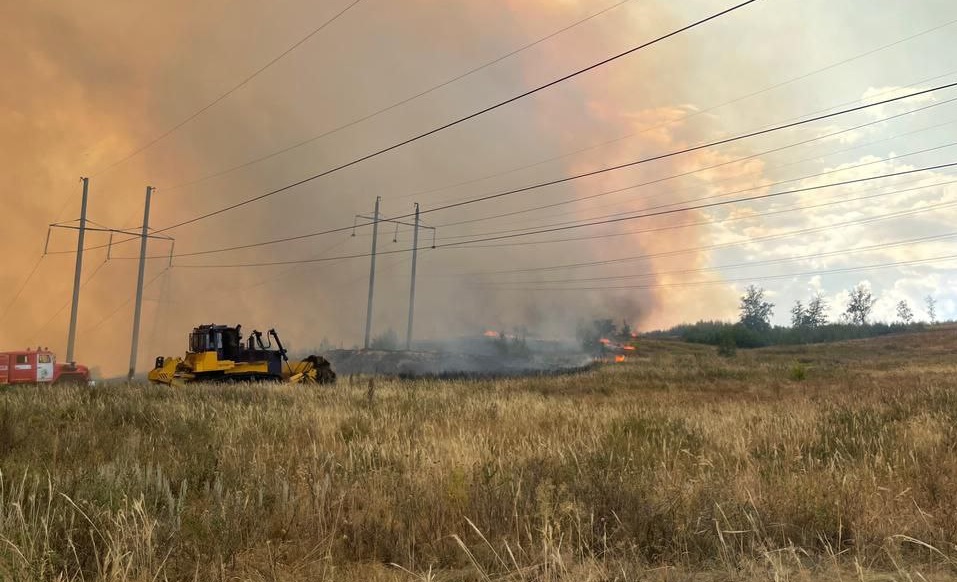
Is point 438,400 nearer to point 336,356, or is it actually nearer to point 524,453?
point 524,453

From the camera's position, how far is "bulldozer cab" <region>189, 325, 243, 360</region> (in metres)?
25.8

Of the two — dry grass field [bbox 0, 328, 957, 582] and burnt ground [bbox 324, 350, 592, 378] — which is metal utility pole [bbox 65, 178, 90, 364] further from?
dry grass field [bbox 0, 328, 957, 582]

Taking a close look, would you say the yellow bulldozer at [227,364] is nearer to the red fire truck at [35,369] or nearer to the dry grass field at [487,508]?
the red fire truck at [35,369]

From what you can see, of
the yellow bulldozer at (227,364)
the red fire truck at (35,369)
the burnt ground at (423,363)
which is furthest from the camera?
the burnt ground at (423,363)

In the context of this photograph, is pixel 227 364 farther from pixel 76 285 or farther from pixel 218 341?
pixel 76 285

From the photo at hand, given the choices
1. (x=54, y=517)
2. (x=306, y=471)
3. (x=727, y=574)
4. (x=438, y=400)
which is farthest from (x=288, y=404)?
(x=727, y=574)

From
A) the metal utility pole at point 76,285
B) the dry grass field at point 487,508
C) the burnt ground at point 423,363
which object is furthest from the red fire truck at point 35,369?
the dry grass field at point 487,508

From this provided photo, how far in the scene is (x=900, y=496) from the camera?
500cm

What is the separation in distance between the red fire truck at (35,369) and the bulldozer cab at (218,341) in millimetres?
8928

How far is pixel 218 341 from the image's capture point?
2617cm

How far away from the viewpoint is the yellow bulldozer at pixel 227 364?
25.4m

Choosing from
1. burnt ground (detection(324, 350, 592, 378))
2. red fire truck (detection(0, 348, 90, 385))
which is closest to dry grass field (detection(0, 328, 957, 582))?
red fire truck (detection(0, 348, 90, 385))

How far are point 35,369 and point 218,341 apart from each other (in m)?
14.4

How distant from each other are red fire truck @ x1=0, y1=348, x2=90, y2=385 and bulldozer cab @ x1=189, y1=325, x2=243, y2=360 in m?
8.93
